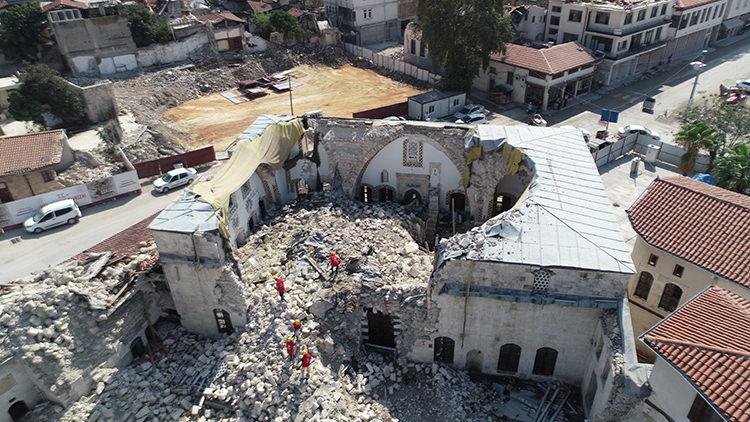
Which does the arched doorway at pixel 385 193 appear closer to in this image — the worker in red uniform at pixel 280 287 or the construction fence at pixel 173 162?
the worker in red uniform at pixel 280 287

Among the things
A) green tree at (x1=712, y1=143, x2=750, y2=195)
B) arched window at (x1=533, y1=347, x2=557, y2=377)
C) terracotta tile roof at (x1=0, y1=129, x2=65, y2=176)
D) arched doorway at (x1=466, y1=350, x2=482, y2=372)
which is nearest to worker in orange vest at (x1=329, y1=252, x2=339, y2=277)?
arched doorway at (x1=466, y1=350, x2=482, y2=372)

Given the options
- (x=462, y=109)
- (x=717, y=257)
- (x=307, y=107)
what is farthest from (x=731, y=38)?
(x=717, y=257)

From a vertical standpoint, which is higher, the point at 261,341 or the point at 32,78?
the point at 32,78

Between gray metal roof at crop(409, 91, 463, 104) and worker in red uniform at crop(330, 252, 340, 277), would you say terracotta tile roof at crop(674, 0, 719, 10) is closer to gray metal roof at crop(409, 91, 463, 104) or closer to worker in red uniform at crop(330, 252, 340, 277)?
gray metal roof at crop(409, 91, 463, 104)

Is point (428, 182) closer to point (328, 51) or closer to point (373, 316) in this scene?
point (373, 316)

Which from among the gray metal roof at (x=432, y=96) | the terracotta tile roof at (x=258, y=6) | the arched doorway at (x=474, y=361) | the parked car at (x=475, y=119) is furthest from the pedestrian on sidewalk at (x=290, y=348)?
the terracotta tile roof at (x=258, y=6)

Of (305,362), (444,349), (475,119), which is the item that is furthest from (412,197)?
(305,362)
